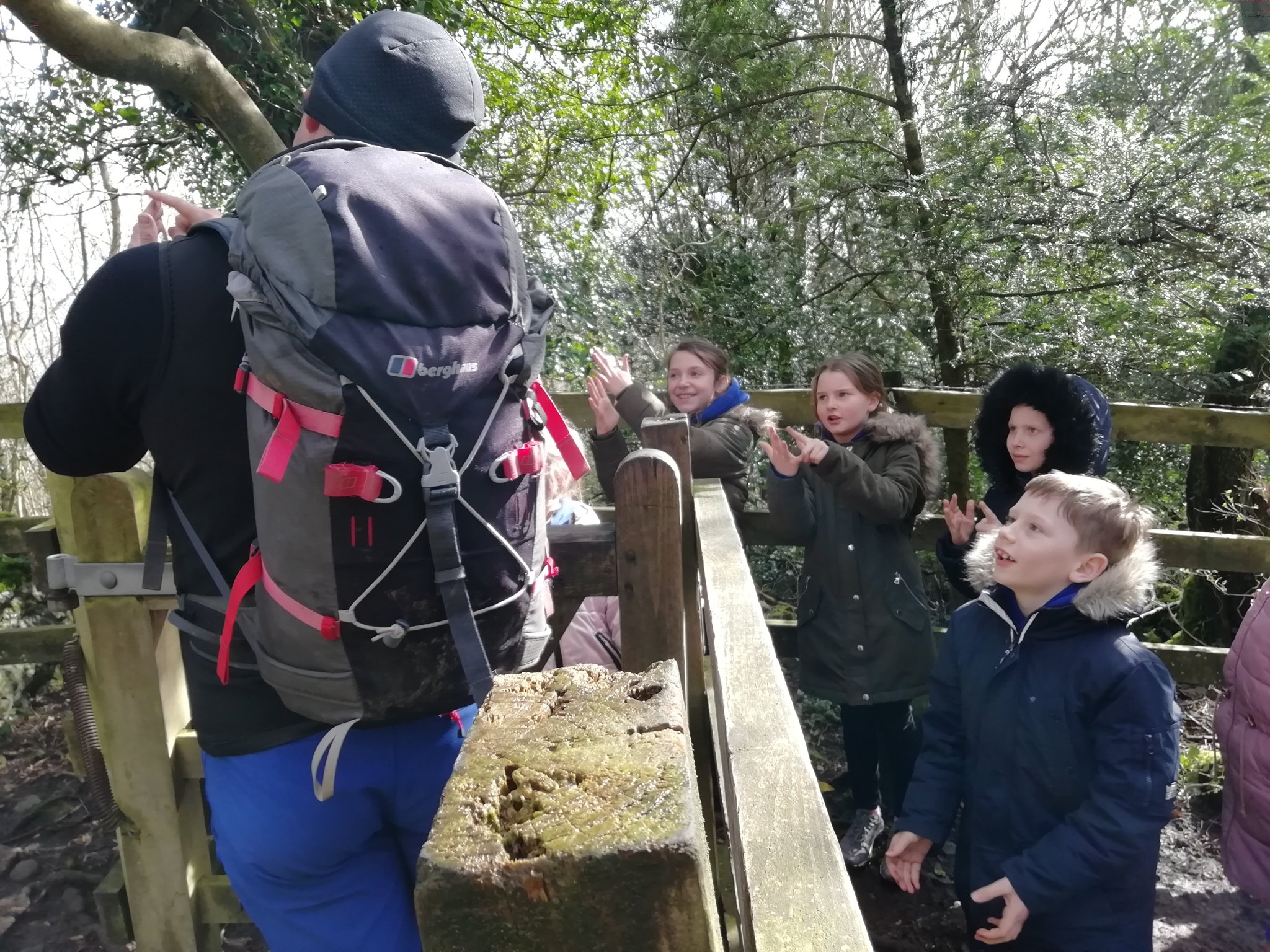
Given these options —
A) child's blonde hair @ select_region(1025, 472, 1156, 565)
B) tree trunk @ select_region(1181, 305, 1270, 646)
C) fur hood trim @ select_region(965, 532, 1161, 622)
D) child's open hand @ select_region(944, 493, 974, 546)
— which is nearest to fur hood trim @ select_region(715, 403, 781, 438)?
child's open hand @ select_region(944, 493, 974, 546)

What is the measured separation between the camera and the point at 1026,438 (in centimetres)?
Result: 306

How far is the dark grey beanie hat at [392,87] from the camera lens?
161 centimetres

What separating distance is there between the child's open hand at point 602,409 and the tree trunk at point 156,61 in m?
1.54

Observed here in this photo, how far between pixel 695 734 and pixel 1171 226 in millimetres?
3913

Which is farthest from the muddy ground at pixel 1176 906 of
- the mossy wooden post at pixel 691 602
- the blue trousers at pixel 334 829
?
the blue trousers at pixel 334 829

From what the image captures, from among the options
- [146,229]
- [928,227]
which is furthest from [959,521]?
[928,227]

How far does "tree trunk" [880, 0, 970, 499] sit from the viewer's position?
18.5ft

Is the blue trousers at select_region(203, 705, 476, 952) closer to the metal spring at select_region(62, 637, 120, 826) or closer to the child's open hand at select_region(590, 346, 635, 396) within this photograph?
the metal spring at select_region(62, 637, 120, 826)

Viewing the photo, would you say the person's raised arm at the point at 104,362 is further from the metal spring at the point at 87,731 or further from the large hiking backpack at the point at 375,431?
the metal spring at the point at 87,731

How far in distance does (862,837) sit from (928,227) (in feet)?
12.9

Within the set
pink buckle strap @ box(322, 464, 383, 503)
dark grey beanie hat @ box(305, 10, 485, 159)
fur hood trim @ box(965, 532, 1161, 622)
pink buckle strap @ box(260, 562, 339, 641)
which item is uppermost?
dark grey beanie hat @ box(305, 10, 485, 159)

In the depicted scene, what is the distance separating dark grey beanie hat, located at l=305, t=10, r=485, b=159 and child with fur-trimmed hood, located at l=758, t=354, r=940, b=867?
6.04ft

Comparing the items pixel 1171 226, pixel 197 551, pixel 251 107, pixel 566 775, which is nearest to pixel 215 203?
pixel 251 107

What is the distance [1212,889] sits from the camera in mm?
3393
